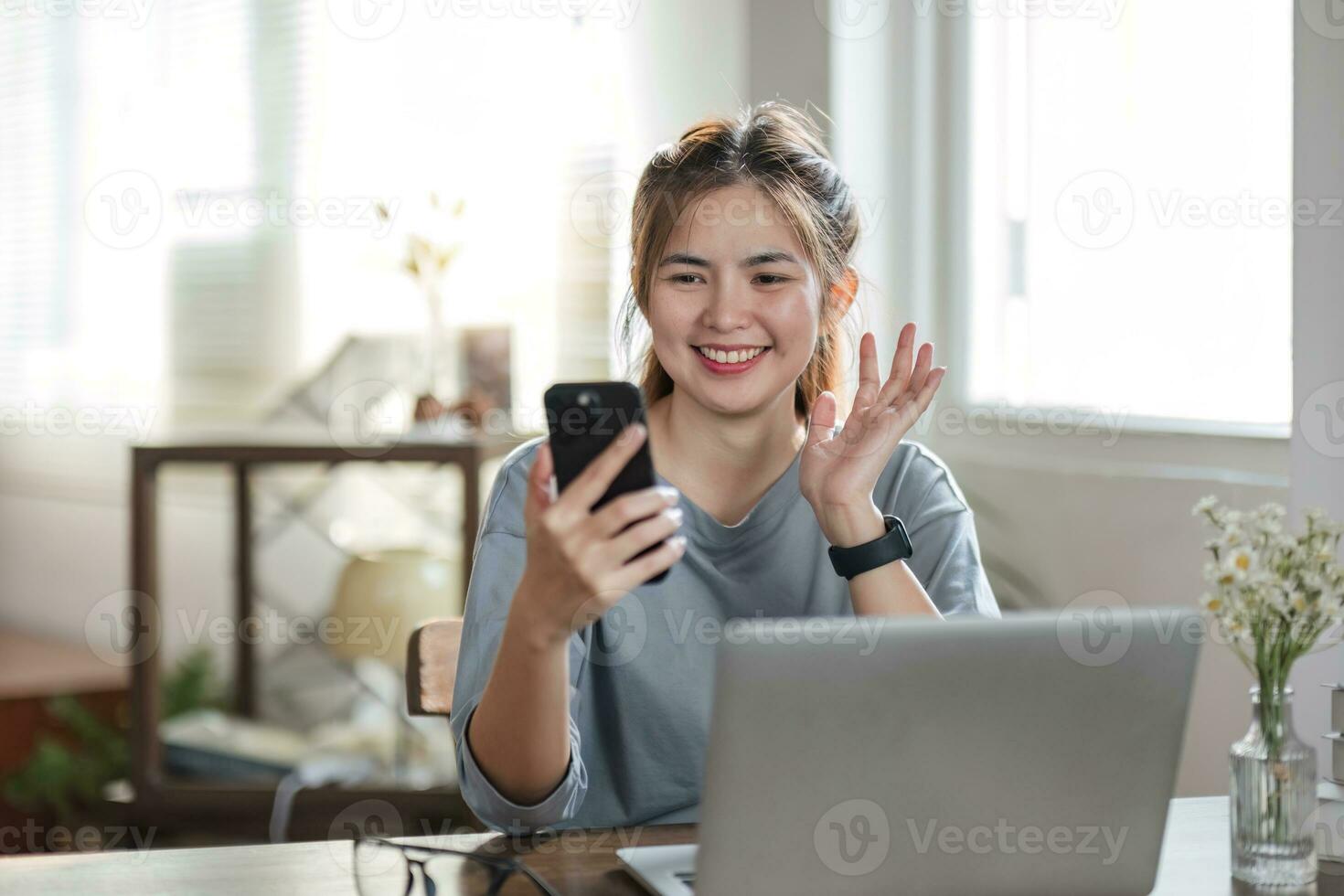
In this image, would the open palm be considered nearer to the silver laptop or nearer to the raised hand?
the raised hand

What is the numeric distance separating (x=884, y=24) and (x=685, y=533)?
1.77 m

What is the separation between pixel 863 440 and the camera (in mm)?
1419

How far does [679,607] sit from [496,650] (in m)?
0.25

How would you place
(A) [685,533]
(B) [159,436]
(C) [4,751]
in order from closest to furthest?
(A) [685,533] → (C) [4,751] → (B) [159,436]

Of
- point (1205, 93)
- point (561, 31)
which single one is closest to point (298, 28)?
point (561, 31)

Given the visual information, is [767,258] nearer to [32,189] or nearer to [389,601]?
[389,601]

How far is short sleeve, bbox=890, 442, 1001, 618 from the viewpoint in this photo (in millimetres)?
1452

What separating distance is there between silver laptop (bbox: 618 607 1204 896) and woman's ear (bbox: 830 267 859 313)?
764 mm

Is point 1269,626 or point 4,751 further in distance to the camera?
point 4,751

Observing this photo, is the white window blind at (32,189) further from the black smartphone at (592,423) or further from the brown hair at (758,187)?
the black smartphone at (592,423)

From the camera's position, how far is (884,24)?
2914 millimetres

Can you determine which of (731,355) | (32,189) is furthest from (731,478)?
(32,189)

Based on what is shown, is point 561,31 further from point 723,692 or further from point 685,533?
point 723,692

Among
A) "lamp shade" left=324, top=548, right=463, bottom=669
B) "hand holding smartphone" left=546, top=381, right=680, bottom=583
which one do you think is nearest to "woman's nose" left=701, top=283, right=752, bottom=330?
"hand holding smartphone" left=546, top=381, right=680, bottom=583
